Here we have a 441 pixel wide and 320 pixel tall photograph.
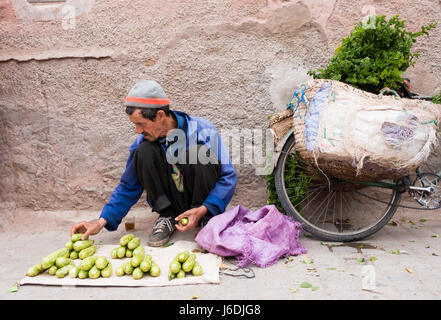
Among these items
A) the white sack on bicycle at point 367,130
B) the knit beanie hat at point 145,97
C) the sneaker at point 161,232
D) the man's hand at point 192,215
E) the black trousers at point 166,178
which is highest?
the knit beanie hat at point 145,97

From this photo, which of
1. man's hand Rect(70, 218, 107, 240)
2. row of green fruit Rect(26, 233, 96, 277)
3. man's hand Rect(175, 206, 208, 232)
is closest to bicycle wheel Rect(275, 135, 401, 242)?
man's hand Rect(175, 206, 208, 232)

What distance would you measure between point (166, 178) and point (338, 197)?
157 cm

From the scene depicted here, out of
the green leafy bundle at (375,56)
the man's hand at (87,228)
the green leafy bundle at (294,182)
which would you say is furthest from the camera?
the green leafy bundle at (294,182)

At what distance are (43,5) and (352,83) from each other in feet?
9.51

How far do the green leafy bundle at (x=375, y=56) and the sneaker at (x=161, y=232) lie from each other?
172 centimetres

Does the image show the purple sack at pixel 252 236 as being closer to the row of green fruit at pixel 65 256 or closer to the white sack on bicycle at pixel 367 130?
the white sack on bicycle at pixel 367 130

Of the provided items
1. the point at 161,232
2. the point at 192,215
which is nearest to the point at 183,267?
the point at 192,215

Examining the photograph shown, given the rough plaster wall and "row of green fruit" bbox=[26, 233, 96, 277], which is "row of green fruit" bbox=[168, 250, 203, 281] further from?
the rough plaster wall

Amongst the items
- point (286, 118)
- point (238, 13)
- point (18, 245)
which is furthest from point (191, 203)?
point (238, 13)

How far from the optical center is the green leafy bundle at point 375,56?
2.68 metres

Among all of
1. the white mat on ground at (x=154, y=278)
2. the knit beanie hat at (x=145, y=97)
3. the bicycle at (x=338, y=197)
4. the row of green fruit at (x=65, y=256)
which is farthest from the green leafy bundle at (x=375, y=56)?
the row of green fruit at (x=65, y=256)

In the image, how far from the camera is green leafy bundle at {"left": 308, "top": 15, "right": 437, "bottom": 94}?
268 cm
